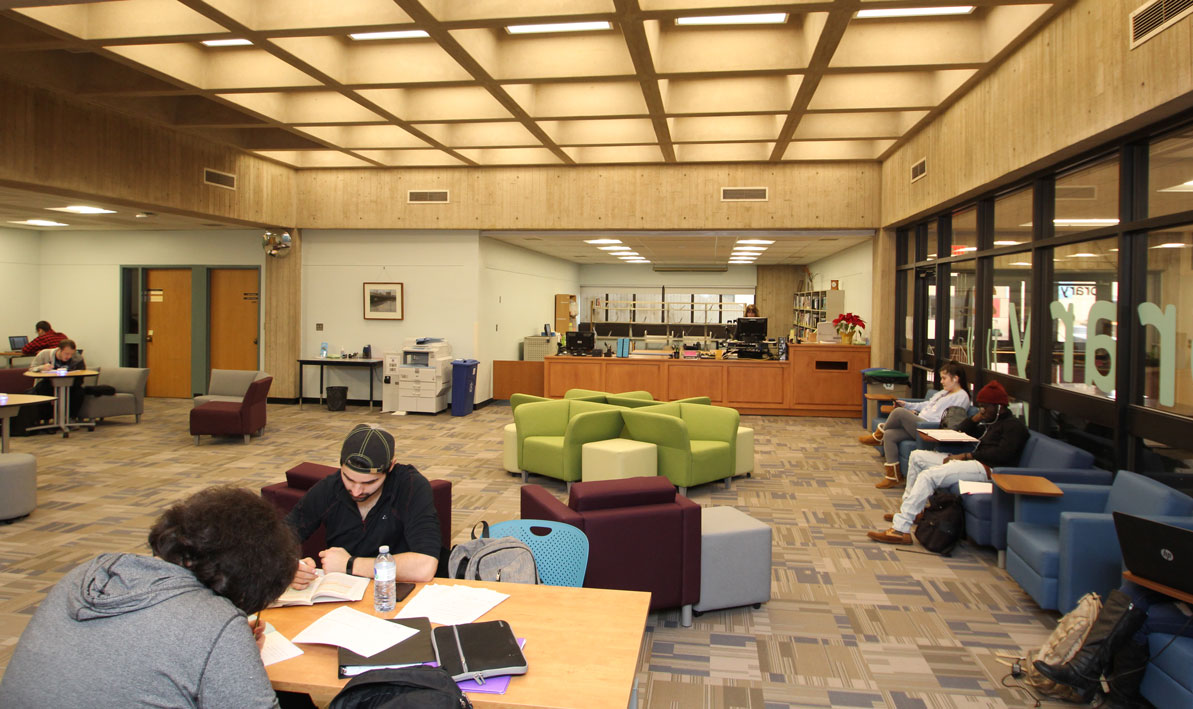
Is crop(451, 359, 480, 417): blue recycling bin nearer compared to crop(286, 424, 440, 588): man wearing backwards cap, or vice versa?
crop(286, 424, 440, 588): man wearing backwards cap

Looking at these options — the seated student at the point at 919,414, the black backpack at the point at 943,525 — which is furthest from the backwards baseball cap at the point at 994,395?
the seated student at the point at 919,414

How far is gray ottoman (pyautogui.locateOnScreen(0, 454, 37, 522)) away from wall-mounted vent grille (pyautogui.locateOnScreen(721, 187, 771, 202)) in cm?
925

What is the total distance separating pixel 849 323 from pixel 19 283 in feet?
49.1

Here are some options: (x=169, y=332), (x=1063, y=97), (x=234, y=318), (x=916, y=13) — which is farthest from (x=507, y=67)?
(x=169, y=332)

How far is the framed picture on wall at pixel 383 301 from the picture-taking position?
497 inches

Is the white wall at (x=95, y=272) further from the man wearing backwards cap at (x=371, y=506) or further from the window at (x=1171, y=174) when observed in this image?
the window at (x=1171, y=174)

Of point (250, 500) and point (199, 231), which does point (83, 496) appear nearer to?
point (250, 500)

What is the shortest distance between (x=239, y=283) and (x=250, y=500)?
1294cm

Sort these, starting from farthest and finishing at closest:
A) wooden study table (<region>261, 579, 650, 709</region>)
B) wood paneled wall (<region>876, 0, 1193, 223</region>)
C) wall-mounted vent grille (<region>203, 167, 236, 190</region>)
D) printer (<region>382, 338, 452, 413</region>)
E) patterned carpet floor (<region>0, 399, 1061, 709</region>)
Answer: printer (<region>382, 338, 452, 413</region>) < wall-mounted vent grille (<region>203, 167, 236, 190</region>) < wood paneled wall (<region>876, 0, 1193, 223</region>) < patterned carpet floor (<region>0, 399, 1061, 709</region>) < wooden study table (<region>261, 579, 650, 709</region>)

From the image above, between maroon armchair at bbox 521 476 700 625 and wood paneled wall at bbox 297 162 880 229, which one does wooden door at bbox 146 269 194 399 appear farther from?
maroon armchair at bbox 521 476 700 625

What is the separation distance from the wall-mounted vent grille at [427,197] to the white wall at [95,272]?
14.4 ft

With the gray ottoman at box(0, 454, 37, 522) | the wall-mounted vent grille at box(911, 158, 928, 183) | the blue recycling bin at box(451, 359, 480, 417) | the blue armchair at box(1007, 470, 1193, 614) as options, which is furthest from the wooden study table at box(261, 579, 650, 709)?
the blue recycling bin at box(451, 359, 480, 417)

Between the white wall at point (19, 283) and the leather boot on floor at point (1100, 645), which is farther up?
the white wall at point (19, 283)

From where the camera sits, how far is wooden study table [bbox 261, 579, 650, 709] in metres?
1.94
